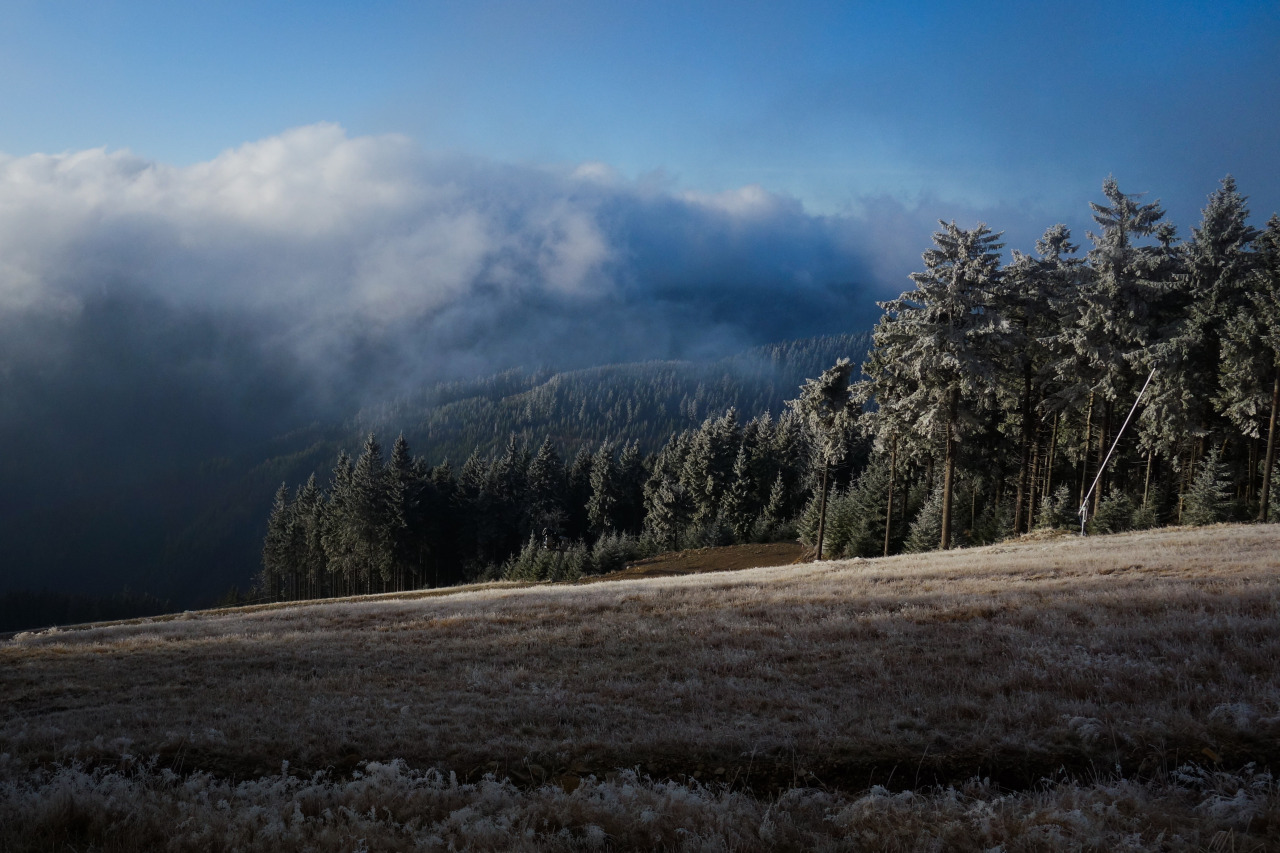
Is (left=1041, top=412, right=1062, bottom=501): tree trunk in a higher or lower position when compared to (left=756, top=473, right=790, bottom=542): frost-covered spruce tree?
higher

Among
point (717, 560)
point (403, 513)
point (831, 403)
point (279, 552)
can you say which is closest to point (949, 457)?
point (831, 403)

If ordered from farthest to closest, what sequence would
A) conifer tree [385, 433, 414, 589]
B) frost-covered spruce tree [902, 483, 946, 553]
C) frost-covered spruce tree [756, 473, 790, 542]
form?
1. conifer tree [385, 433, 414, 589]
2. frost-covered spruce tree [756, 473, 790, 542]
3. frost-covered spruce tree [902, 483, 946, 553]

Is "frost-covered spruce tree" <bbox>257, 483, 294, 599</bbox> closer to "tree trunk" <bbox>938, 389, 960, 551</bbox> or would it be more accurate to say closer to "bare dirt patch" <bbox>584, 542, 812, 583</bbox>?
"bare dirt patch" <bbox>584, 542, 812, 583</bbox>

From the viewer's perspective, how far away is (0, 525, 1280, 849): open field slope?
5938 millimetres

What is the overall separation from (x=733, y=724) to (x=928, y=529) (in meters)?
41.0

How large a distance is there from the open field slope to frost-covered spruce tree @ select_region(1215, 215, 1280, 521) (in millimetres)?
23939

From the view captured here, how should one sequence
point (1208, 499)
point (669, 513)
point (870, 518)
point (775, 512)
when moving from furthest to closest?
point (669, 513), point (775, 512), point (870, 518), point (1208, 499)

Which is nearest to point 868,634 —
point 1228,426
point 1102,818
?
point 1102,818

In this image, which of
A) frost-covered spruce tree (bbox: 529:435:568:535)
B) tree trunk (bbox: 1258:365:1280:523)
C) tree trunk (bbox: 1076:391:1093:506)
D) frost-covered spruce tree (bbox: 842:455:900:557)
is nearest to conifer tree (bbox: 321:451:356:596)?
frost-covered spruce tree (bbox: 529:435:568:535)

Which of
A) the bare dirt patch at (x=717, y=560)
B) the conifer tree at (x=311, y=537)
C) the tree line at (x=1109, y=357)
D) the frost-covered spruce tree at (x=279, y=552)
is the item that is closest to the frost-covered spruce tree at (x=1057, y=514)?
the tree line at (x=1109, y=357)

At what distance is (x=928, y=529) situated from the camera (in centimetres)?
4556

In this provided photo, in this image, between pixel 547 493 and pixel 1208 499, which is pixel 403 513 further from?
pixel 1208 499

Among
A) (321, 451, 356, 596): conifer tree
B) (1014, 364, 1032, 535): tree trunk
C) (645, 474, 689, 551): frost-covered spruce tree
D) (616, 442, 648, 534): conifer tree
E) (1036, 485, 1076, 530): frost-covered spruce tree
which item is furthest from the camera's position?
(616, 442, 648, 534): conifer tree

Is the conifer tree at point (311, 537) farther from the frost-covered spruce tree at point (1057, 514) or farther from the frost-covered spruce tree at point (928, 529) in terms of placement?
the frost-covered spruce tree at point (1057, 514)
